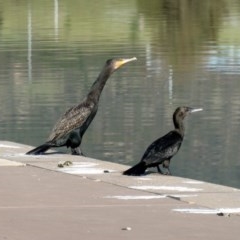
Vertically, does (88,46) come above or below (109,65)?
below

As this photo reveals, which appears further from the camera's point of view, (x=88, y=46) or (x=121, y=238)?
(x=88, y=46)

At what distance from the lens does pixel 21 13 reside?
6184cm

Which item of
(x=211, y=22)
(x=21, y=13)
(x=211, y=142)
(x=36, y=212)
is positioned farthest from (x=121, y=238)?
(x=21, y=13)

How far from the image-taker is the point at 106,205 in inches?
382

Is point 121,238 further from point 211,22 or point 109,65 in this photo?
point 211,22

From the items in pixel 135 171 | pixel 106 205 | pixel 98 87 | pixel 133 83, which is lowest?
pixel 133 83

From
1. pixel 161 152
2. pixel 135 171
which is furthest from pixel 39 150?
pixel 135 171

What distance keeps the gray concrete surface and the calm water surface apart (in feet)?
8.46

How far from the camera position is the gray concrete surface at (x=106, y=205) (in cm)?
870

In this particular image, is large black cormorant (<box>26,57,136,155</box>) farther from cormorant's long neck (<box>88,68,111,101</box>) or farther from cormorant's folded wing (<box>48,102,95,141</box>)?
cormorant's long neck (<box>88,68,111,101</box>)

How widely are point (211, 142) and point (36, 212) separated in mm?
7281

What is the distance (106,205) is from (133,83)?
15.1 metres

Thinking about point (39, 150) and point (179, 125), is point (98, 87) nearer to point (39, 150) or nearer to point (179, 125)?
point (39, 150)

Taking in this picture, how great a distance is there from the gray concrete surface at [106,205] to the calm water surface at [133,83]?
102 inches
